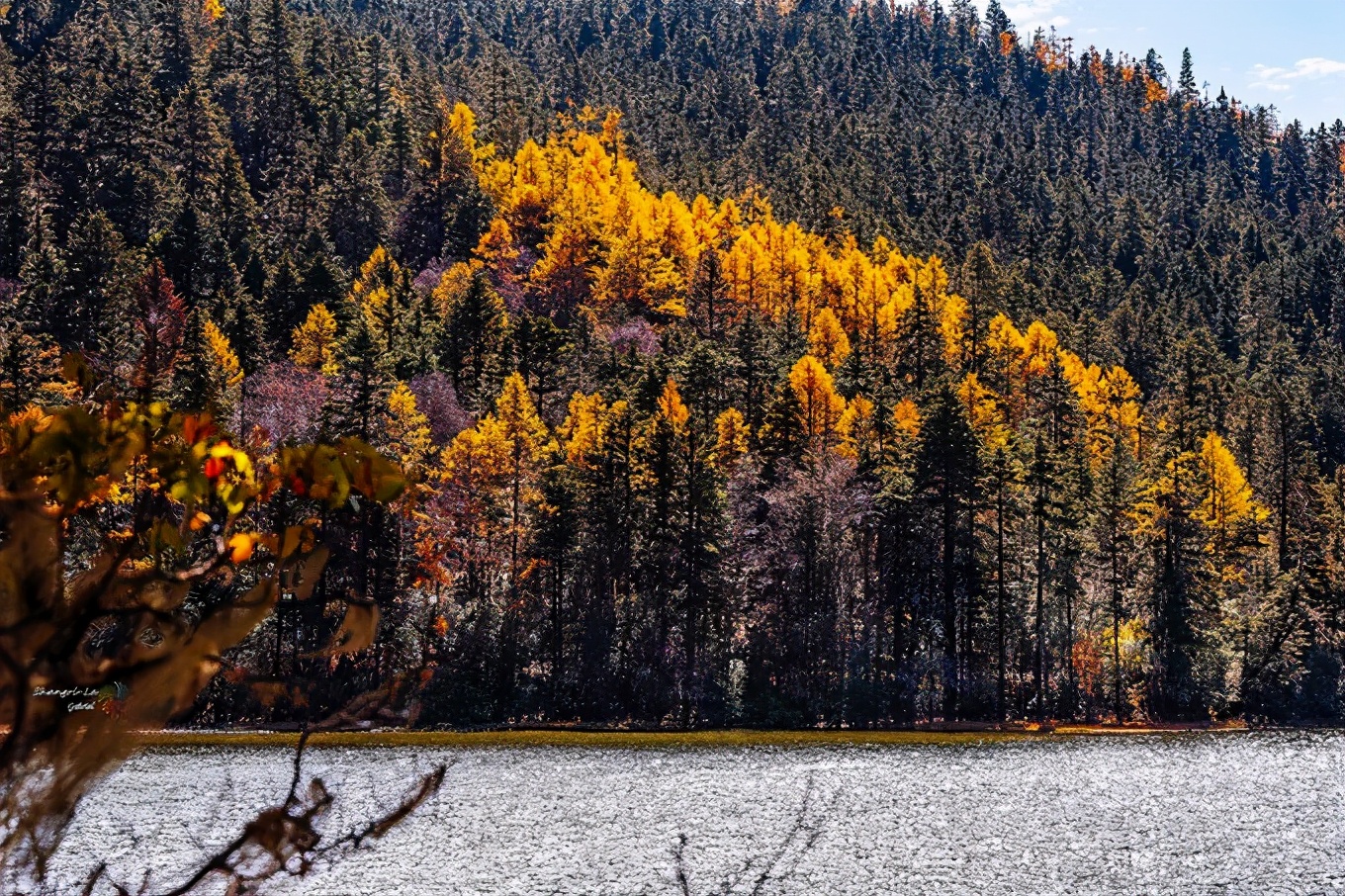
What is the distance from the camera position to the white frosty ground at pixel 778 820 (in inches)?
969

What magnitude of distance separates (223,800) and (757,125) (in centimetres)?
16877

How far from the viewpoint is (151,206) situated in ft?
326

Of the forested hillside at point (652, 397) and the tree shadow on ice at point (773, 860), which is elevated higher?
the forested hillside at point (652, 397)

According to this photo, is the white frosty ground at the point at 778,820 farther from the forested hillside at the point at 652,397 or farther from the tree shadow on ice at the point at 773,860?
the forested hillside at the point at 652,397

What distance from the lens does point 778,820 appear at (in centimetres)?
3027

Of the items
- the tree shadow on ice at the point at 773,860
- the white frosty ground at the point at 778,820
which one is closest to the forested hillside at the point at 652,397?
the white frosty ground at the point at 778,820

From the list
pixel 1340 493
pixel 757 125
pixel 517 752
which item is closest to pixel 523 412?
pixel 517 752

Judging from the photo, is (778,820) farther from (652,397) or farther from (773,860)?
(652,397)

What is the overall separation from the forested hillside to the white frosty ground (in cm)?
433

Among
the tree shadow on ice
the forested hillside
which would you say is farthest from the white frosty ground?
the forested hillside

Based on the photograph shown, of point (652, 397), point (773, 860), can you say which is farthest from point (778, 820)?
point (652, 397)

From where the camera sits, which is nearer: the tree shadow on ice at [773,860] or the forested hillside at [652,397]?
the tree shadow on ice at [773,860]

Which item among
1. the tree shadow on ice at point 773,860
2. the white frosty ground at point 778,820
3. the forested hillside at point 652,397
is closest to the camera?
the tree shadow on ice at point 773,860

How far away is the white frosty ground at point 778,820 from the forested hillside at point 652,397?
433cm
